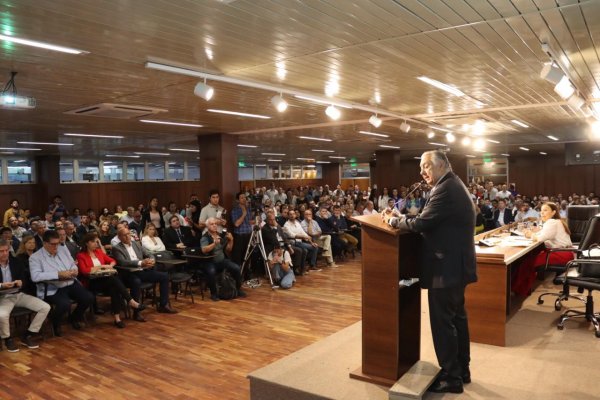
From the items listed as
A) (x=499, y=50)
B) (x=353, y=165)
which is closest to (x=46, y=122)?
(x=499, y=50)

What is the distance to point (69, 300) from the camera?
17.8 ft

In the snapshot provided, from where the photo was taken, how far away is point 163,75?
4.77 metres

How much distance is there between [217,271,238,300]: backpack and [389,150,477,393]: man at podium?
4480 mm

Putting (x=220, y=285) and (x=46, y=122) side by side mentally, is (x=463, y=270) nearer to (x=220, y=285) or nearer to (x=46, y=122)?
A: (x=220, y=285)

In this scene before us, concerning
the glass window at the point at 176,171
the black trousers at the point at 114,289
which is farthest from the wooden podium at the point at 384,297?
the glass window at the point at 176,171

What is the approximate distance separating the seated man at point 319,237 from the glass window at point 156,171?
39.4 ft

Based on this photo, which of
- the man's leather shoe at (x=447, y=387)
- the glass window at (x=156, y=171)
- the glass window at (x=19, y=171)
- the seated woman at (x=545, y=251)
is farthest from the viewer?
the glass window at (x=156, y=171)

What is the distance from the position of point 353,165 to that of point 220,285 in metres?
21.4

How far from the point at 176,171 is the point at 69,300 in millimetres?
15795

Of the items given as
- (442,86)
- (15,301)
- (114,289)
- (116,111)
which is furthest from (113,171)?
(442,86)

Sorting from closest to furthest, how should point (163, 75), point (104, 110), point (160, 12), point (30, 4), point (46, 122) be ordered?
point (30, 4), point (160, 12), point (163, 75), point (104, 110), point (46, 122)

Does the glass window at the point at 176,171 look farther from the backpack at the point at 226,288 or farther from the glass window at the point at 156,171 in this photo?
the backpack at the point at 226,288

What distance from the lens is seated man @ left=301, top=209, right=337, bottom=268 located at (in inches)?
372

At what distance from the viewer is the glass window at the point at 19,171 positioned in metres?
15.6
